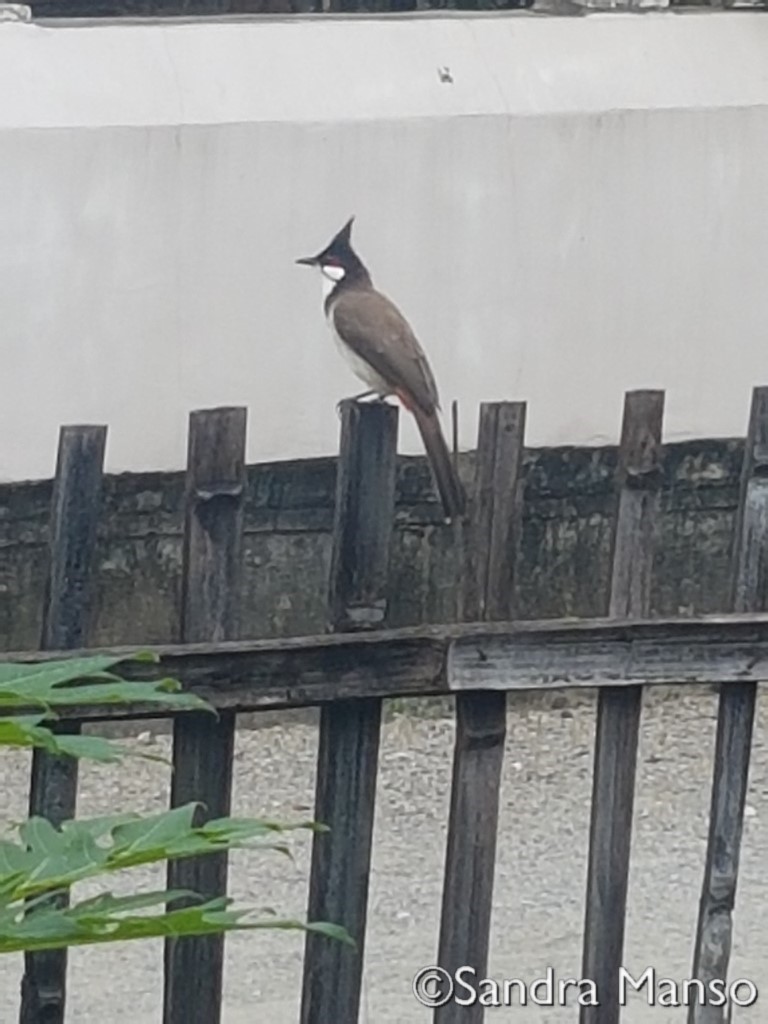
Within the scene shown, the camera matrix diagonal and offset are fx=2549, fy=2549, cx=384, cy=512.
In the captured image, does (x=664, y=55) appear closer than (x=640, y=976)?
No

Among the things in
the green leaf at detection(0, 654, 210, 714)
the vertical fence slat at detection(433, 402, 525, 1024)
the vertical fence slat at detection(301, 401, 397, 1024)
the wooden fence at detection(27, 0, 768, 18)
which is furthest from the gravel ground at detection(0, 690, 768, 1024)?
the green leaf at detection(0, 654, 210, 714)

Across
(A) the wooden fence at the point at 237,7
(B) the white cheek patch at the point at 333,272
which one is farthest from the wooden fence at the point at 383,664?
(A) the wooden fence at the point at 237,7

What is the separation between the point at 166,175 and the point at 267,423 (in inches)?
29.7

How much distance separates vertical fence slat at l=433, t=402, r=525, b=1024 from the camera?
3.34m

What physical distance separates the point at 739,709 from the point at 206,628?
775mm

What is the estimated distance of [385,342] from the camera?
597 cm

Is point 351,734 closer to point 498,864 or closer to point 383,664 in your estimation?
point 383,664

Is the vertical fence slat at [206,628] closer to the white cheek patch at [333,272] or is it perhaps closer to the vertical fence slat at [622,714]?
the vertical fence slat at [622,714]

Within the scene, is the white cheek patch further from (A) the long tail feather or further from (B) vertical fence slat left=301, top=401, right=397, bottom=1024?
(B) vertical fence slat left=301, top=401, right=397, bottom=1024

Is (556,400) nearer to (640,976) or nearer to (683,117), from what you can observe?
(683,117)

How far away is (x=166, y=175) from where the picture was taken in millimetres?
7004

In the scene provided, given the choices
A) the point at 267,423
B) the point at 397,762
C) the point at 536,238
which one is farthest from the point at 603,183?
the point at 397,762

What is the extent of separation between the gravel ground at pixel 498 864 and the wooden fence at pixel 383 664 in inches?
65.0

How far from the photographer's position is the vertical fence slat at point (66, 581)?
3.14m
